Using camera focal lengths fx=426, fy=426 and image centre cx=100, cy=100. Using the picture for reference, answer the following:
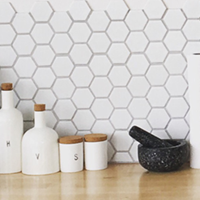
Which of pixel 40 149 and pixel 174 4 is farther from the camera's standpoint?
pixel 174 4

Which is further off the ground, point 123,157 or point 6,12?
point 6,12

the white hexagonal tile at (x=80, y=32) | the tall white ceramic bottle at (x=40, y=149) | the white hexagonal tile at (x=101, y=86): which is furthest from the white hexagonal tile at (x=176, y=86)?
the tall white ceramic bottle at (x=40, y=149)

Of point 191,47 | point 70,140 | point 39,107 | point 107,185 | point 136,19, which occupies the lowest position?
point 107,185

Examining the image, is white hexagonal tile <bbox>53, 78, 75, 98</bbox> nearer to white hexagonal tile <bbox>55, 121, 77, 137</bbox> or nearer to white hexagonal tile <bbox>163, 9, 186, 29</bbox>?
white hexagonal tile <bbox>55, 121, 77, 137</bbox>

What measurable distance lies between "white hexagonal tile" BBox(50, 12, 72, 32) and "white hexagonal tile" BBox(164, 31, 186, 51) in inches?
14.3

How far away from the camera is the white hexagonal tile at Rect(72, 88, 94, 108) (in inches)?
61.9

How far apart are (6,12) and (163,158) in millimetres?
775

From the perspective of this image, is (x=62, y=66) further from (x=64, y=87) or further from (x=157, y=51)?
(x=157, y=51)

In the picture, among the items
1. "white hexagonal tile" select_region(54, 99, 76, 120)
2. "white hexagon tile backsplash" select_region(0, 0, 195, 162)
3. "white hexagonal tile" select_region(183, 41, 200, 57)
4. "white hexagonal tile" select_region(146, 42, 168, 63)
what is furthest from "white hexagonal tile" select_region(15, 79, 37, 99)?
"white hexagonal tile" select_region(183, 41, 200, 57)

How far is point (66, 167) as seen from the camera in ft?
4.84

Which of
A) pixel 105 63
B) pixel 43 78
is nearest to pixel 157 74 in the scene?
pixel 105 63

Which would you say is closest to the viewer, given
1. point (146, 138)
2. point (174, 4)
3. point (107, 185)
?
point (107, 185)

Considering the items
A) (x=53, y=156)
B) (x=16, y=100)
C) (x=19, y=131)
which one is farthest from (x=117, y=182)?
(x=16, y=100)

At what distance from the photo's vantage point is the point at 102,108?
1.57 meters
